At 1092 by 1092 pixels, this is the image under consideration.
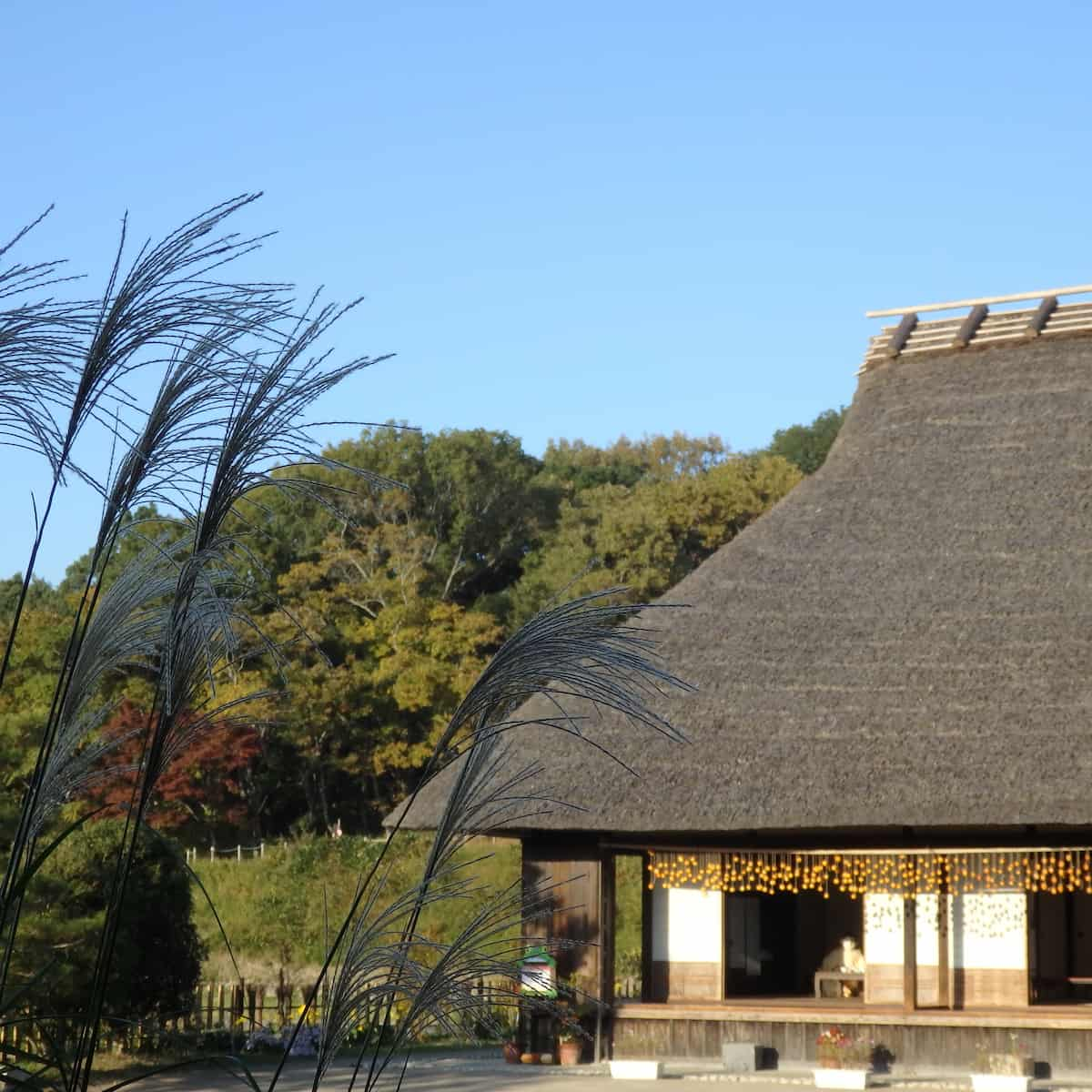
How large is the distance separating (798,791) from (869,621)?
2.43 m

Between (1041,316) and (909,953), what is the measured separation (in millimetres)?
7966

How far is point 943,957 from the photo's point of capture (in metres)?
15.4

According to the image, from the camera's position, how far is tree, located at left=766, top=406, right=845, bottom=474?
4397cm

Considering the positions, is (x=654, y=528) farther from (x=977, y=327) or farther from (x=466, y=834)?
(x=466, y=834)

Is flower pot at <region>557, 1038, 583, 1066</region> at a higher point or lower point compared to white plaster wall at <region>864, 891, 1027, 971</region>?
lower

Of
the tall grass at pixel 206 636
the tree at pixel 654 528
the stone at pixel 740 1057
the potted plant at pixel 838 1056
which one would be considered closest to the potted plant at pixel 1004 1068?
the potted plant at pixel 838 1056

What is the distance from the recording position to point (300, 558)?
1407 inches

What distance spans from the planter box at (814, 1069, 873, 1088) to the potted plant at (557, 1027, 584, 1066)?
2.43 meters

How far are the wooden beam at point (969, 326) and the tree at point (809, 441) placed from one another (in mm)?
23073

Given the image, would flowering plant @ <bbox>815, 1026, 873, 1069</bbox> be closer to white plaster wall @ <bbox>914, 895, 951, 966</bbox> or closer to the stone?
the stone

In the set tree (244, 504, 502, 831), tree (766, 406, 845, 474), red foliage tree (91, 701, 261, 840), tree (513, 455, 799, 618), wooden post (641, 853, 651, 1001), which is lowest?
wooden post (641, 853, 651, 1001)

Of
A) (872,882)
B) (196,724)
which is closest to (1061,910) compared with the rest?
(872,882)

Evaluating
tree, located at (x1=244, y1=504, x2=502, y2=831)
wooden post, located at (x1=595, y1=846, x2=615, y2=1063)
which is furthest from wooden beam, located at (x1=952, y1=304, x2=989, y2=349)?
tree, located at (x1=244, y1=504, x2=502, y2=831)

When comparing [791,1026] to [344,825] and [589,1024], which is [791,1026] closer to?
[589,1024]
